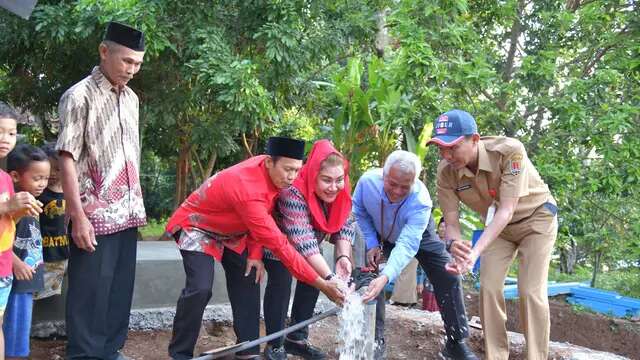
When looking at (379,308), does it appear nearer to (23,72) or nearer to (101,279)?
(101,279)

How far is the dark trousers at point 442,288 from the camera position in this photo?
178 inches

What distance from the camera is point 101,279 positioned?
344 centimetres

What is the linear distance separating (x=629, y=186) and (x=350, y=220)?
13.2 ft

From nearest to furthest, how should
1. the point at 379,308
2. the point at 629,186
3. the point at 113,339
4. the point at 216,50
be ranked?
the point at 113,339
the point at 379,308
the point at 216,50
the point at 629,186

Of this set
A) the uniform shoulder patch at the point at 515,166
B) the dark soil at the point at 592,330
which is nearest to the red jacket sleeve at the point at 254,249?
the uniform shoulder patch at the point at 515,166

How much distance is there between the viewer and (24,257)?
3.65 m

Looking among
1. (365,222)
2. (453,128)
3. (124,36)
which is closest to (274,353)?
(365,222)

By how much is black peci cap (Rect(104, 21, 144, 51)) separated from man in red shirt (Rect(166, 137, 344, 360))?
0.82m

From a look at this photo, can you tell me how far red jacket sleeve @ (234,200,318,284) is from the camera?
136 inches

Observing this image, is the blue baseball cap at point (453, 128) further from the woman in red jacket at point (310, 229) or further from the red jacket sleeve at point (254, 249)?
the red jacket sleeve at point (254, 249)

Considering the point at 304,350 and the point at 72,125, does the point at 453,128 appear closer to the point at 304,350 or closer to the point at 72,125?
the point at 304,350

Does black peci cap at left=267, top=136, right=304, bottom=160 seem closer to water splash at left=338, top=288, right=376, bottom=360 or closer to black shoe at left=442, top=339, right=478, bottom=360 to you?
water splash at left=338, top=288, right=376, bottom=360

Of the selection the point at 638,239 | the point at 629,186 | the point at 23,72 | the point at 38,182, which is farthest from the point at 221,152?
the point at 638,239

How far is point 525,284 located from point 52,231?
289 centimetres
